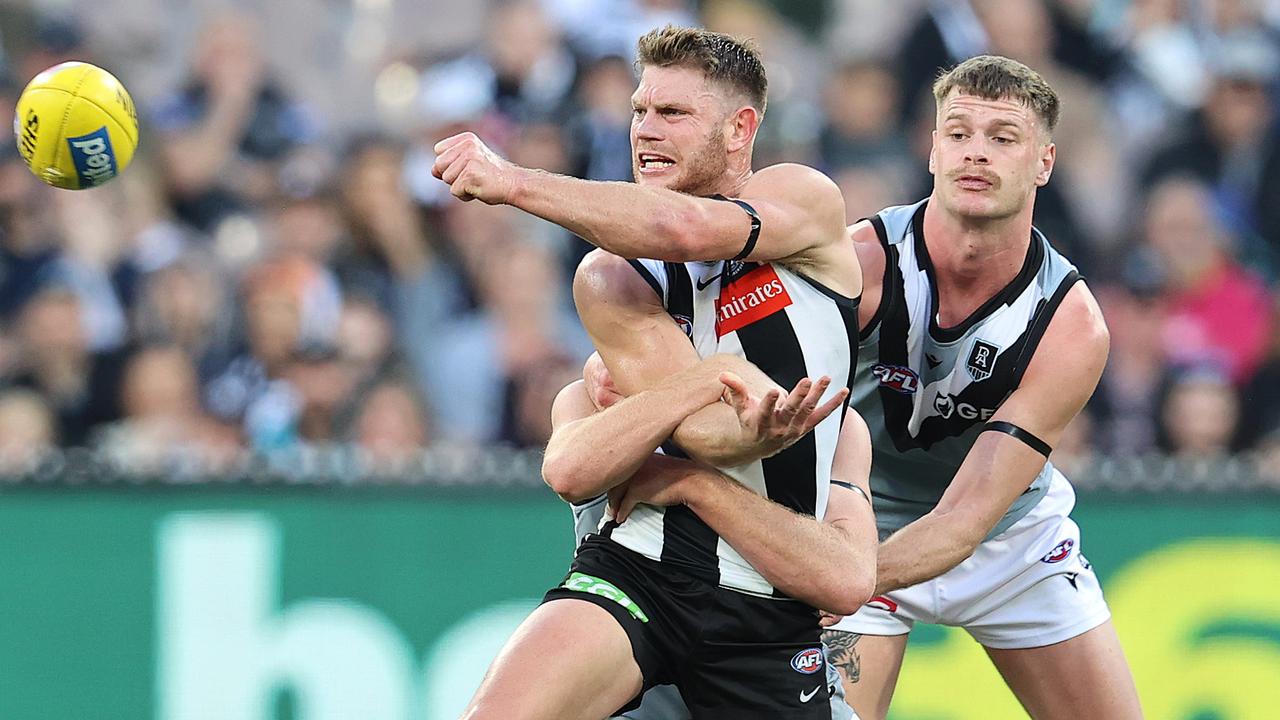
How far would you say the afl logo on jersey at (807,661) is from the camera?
17.5 ft

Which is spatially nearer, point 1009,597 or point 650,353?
point 650,353

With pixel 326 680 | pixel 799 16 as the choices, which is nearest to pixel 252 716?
pixel 326 680

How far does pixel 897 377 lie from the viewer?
6.26m

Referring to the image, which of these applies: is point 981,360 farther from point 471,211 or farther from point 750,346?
point 471,211

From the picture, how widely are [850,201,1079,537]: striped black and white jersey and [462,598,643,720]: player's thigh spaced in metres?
1.60

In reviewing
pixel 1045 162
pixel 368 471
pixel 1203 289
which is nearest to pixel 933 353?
pixel 1045 162

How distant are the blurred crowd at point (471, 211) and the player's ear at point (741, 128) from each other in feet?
13.4

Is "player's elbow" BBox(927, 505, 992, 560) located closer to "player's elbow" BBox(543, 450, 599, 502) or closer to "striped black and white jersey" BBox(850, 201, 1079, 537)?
"striped black and white jersey" BBox(850, 201, 1079, 537)

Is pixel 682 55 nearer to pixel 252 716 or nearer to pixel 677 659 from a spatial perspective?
pixel 677 659

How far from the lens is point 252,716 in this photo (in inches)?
327

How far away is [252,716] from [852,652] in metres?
3.22

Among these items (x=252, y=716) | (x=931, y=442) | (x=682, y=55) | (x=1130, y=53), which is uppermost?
(x=1130, y=53)

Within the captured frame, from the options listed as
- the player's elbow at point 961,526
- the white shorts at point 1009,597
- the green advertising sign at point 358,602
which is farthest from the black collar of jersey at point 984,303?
the green advertising sign at point 358,602

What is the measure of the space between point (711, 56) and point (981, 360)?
1.51m
